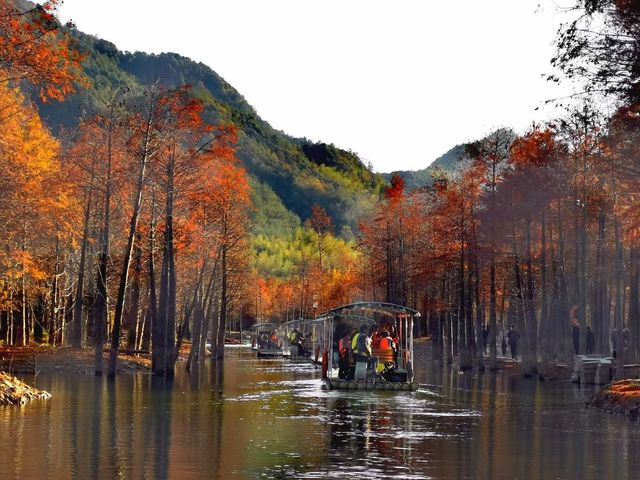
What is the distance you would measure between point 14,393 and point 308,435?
11672mm

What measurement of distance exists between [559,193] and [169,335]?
2104 centimetres

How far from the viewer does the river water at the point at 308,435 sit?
65.0 feet

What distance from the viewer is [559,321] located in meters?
70.0

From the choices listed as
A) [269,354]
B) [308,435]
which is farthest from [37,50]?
[269,354]

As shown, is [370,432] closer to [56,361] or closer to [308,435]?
[308,435]

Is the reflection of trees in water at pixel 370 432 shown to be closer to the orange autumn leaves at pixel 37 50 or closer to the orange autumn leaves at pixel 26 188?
the orange autumn leaves at pixel 37 50

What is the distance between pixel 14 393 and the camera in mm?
33844

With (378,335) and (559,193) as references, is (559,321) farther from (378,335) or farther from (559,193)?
(378,335)

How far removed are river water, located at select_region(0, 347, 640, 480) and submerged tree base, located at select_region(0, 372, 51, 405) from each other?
2.04ft

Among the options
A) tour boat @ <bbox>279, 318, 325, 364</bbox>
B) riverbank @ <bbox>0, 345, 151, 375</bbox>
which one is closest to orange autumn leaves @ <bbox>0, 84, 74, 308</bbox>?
riverbank @ <bbox>0, 345, 151, 375</bbox>

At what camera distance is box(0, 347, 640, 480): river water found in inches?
780

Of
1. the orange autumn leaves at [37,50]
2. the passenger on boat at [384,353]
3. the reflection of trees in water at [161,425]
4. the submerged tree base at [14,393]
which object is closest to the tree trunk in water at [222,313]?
the reflection of trees in water at [161,425]

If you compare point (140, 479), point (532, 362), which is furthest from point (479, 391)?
point (140, 479)

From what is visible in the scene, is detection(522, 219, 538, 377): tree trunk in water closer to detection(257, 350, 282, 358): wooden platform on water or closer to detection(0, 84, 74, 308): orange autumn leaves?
detection(0, 84, 74, 308): orange autumn leaves
